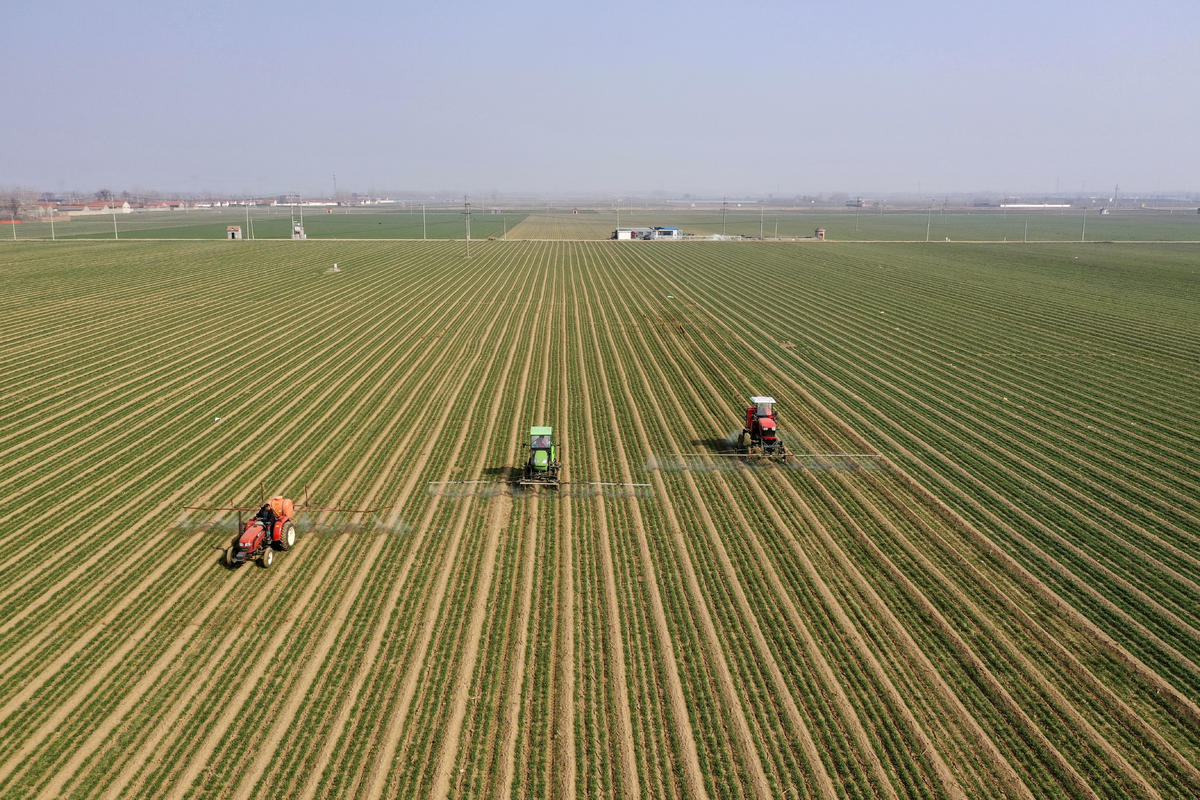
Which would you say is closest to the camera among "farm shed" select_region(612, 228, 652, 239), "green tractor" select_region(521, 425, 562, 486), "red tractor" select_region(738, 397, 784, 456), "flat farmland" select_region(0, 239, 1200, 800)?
"flat farmland" select_region(0, 239, 1200, 800)

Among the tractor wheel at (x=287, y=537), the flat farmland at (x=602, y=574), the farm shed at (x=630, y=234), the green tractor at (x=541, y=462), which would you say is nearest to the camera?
the flat farmland at (x=602, y=574)

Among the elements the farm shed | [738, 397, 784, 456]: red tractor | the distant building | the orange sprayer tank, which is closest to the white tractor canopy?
[738, 397, 784, 456]: red tractor

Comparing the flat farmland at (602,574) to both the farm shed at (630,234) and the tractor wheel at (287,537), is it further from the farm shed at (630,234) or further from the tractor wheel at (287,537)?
the farm shed at (630,234)

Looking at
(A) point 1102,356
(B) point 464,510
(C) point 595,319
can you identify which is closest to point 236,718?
(B) point 464,510

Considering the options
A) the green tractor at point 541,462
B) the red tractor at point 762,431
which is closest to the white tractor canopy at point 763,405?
the red tractor at point 762,431

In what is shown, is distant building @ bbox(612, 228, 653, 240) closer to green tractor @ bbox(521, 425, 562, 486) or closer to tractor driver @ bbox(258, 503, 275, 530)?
green tractor @ bbox(521, 425, 562, 486)

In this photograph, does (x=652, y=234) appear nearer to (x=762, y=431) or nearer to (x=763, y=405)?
(x=763, y=405)
